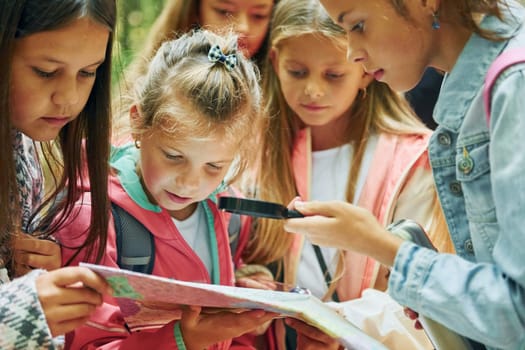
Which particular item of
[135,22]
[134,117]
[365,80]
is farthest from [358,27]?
[135,22]

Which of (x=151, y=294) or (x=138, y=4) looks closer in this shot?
(x=151, y=294)

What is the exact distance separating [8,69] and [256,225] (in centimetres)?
69

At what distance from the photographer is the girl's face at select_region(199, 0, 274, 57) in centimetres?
174

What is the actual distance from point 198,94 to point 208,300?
0.47 m

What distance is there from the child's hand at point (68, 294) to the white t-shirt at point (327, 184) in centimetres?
76

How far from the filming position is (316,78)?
160cm

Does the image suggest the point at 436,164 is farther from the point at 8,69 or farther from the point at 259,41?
the point at 259,41

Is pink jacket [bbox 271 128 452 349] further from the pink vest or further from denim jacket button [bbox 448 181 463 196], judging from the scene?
denim jacket button [bbox 448 181 463 196]

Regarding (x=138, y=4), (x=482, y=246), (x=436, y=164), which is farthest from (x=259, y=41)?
(x=482, y=246)

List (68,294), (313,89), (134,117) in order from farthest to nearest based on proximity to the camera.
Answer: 1. (313,89)
2. (134,117)
3. (68,294)

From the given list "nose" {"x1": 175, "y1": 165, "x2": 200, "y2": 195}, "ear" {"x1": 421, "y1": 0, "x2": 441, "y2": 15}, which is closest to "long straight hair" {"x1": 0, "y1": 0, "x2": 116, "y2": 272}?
"nose" {"x1": 175, "y1": 165, "x2": 200, "y2": 195}

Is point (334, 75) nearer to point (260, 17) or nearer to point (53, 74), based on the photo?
point (260, 17)

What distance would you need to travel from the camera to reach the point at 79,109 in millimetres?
1154

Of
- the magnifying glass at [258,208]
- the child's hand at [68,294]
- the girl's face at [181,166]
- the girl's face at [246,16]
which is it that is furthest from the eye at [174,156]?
the girl's face at [246,16]
